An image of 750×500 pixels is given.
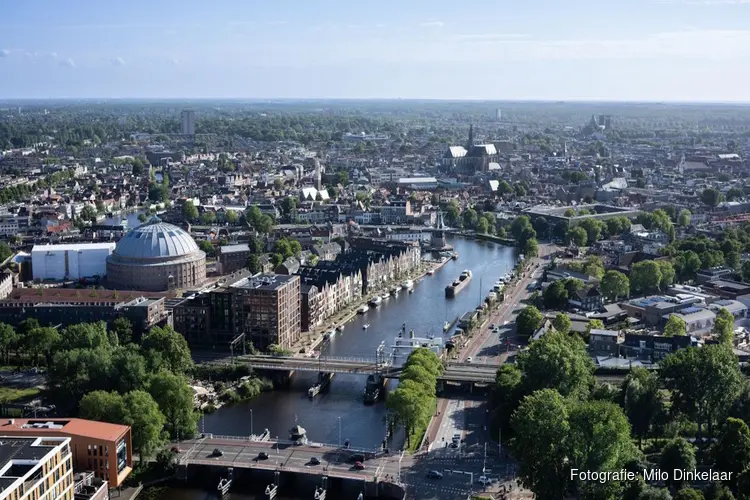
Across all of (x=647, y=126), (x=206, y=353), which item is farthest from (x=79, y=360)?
(x=647, y=126)

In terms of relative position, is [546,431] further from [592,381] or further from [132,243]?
[132,243]

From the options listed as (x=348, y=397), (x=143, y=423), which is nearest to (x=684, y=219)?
(x=348, y=397)

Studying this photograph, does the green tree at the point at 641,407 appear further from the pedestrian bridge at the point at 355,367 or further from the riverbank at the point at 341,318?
the riverbank at the point at 341,318

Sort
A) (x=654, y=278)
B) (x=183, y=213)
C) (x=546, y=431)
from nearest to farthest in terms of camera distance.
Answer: (x=546, y=431) → (x=654, y=278) → (x=183, y=213)

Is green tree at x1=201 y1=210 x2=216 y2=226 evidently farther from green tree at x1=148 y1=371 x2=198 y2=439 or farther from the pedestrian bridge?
green tree at x1=148 y1=371 x2=198 y2=439

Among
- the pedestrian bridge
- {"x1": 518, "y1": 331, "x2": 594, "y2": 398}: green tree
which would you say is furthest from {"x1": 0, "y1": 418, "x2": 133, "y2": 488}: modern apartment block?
{"x1": 518, "y1": 331, "x2": 594, "y2": 398}: green tree

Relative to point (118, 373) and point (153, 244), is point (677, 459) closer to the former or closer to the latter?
point (118, 373)
